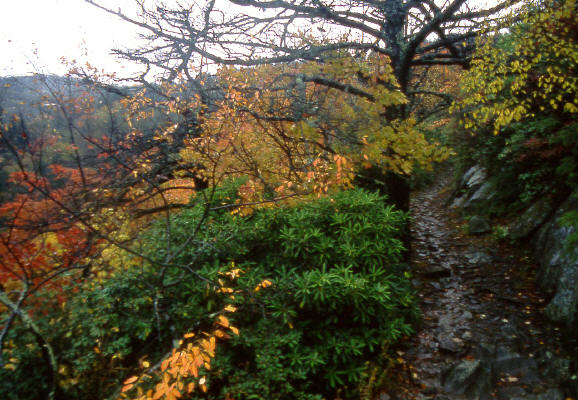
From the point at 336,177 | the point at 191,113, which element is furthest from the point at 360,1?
the point at 191,113

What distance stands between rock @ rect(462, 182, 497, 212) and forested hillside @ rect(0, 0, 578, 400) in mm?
349

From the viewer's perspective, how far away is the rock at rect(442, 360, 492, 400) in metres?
3.45

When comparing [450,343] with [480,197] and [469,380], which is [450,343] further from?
[480,197]

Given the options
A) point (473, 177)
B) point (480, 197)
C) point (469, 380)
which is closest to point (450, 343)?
point (469, 380)

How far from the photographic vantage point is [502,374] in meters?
3.62

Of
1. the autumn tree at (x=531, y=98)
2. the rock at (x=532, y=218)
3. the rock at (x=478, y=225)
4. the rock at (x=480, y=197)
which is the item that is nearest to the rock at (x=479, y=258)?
the rock at (x=532, y=218)

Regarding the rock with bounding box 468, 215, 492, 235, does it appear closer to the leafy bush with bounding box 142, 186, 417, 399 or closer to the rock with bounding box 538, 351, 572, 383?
the leafy bush with bounding box 142, 186, 417, 399

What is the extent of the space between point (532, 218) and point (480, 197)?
2.02 meters

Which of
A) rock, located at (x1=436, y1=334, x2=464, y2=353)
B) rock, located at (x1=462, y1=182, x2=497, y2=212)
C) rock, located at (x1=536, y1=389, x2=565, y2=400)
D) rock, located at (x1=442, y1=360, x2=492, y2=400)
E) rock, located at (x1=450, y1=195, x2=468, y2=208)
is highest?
rock, located at (x1=462, y1=182, x2=497, y2=212)

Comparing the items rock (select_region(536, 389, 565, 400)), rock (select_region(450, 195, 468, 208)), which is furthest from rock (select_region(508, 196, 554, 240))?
rock (select_region(536, 389, 565, 400))

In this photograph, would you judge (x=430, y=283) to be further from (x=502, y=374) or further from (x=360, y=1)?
(x=360, y=1)

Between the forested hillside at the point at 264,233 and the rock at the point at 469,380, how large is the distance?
527 millimetres

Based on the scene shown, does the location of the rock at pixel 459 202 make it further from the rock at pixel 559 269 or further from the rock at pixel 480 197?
the rock at pixel 559 269

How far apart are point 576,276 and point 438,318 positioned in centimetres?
183
